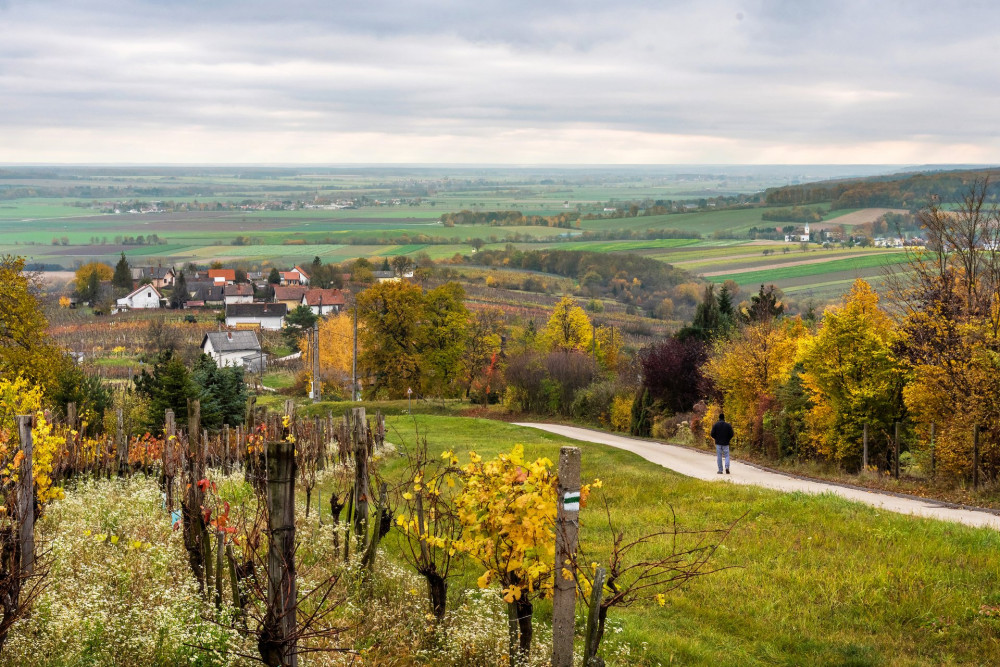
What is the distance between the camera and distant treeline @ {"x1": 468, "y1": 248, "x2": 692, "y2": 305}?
466 ft

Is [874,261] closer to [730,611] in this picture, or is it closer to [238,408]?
[238,408]

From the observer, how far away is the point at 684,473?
24469mm

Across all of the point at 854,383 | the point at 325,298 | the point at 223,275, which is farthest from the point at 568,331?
the point at 223,275

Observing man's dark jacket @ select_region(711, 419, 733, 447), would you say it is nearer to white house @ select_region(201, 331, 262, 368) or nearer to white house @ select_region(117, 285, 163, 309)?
white house @ select_region(201, 331, 262, 368)

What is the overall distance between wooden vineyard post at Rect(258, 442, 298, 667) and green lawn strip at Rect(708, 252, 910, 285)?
414 feet

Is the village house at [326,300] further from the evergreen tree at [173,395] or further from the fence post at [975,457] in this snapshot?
the fence post at [975,457]

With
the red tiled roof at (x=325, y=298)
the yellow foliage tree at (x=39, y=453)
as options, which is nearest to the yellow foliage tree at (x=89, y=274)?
the red tiled roof at (x=325, y=298)

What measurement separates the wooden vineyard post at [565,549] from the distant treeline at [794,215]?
17793 cm

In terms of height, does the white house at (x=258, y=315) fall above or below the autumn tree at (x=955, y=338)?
below

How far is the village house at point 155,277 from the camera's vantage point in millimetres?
143913

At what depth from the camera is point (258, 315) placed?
372ft

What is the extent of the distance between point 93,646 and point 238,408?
1281 inches

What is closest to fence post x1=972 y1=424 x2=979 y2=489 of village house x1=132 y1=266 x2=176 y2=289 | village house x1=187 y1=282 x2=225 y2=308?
village house x1=187 y1=282 x2=225 y2=308

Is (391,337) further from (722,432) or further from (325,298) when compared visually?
(325,298)
